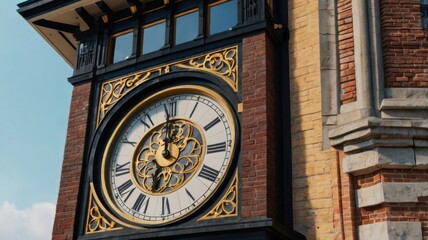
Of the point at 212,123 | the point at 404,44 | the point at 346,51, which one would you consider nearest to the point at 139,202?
the point at 212,123

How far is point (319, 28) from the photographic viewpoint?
31.7 feet

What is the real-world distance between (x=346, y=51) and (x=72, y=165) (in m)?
4.51

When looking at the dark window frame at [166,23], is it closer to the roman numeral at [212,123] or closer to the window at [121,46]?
the window at [121,46]

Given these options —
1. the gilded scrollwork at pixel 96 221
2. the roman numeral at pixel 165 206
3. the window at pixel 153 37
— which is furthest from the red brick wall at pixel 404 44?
the gilded scrollwork at pixel 96 221

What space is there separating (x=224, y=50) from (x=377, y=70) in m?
2.31

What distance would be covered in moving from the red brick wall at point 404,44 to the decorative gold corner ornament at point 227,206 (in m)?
2.52

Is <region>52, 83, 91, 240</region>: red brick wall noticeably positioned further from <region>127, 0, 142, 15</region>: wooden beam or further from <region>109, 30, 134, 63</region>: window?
<region>127, 0, 142, 15</region>: wooden beam

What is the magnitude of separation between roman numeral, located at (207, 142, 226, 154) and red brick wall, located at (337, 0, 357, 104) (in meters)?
1.77

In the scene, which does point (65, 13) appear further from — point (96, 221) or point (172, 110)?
point (96, 221)

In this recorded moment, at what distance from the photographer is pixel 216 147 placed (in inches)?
363

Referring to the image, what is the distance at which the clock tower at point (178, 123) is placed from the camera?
874 centimetres

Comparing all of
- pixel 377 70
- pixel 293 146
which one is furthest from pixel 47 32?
pixel 377 70

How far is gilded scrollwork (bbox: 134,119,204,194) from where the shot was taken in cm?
930

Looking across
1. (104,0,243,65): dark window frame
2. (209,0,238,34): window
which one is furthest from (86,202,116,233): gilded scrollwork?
(209,0,238,34): window
